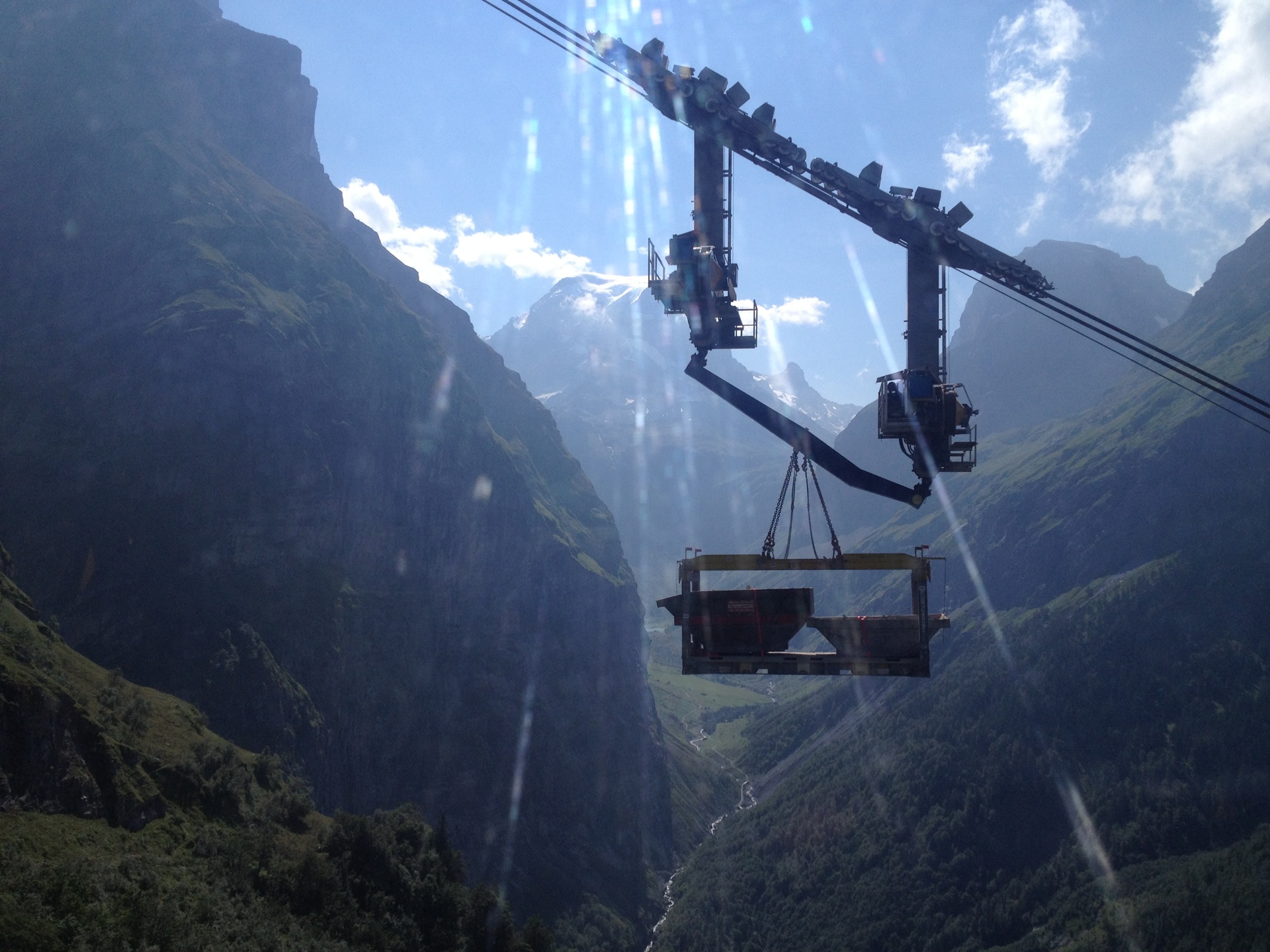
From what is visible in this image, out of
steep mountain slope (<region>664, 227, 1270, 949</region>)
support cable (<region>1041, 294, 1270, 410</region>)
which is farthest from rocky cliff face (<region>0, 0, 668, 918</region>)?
support cable (<region>1041, 294, 1270, 410</region>)

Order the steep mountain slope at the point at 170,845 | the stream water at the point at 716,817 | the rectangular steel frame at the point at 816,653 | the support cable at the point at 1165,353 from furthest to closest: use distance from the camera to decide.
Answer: the stream water at the point at 716,817 < the steep mountain slope at the point at 170,845 < the support cable at the point at 1165,353 < the rectangular steel frame at the point at 816,653

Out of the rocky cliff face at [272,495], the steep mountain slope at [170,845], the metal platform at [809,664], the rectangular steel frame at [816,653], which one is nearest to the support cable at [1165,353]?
the rectangular steel frame at [816,653]

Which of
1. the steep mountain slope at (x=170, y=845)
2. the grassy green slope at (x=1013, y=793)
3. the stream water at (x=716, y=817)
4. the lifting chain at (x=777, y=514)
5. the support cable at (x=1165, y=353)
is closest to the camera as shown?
the support cable at (x=1165, y=353)

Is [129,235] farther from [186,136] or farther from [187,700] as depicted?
[187,700]

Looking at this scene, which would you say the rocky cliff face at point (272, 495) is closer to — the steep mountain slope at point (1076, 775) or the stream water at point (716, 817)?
the stream water at point (716, 817)

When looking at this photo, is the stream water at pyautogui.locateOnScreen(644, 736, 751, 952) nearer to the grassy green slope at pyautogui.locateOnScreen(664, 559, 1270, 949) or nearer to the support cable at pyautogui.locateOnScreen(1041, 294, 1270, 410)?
the grassy green slope at pyautogui.locateOnScreen(664, 559, 1270, 949)

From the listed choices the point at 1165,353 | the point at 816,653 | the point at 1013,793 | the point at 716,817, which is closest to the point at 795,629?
the point at 816,653
